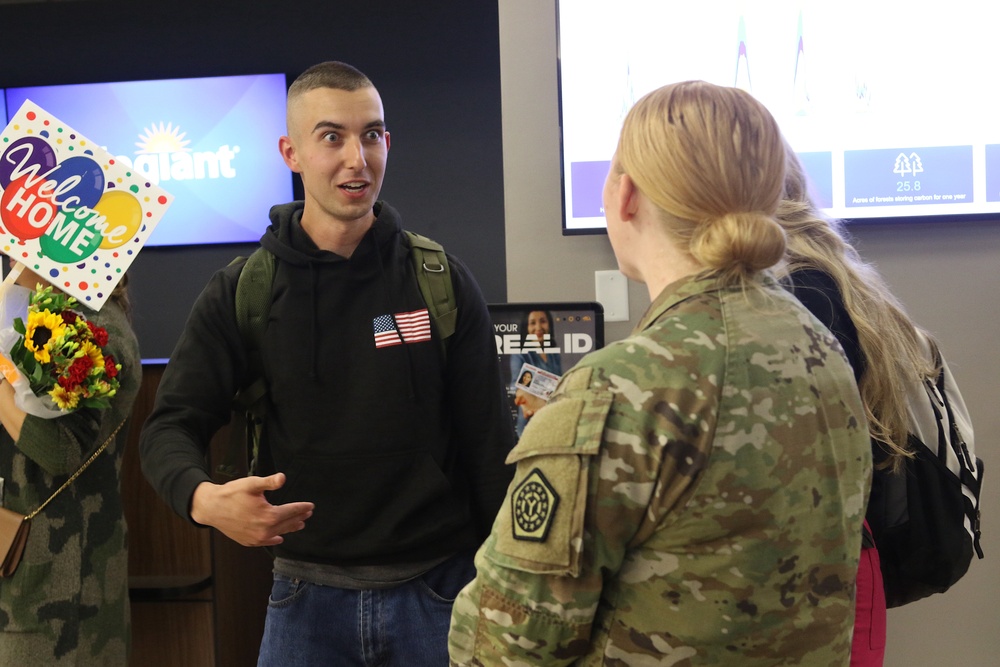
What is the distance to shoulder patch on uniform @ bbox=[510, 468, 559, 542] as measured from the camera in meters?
0.90

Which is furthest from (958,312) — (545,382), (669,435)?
(669,435)

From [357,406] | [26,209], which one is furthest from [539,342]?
[26,209]

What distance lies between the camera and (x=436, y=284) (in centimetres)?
169

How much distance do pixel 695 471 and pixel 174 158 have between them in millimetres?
3893

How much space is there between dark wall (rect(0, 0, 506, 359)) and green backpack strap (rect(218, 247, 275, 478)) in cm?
254

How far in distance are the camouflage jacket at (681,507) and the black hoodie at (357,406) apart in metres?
0.62

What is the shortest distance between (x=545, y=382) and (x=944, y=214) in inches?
45.8

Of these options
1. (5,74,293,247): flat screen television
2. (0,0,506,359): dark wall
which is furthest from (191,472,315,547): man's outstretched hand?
(5,74,293,247): flat screen television

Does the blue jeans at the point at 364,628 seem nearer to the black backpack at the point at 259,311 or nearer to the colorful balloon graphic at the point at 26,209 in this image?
the black backpack at the point at 259,311

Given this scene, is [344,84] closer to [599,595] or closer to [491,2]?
[599,595]

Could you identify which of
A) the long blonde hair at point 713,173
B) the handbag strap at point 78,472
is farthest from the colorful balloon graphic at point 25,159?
the long blonde hair at point 713,173

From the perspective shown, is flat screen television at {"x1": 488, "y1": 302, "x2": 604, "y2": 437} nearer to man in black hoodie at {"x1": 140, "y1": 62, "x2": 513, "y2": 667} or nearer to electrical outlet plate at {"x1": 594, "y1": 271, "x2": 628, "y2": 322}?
electrical outlet plate at {"x1": 594, "y1": 271, "x2": 628, "y2": 322}

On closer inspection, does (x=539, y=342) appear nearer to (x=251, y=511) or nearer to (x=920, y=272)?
(x=920, y=272)

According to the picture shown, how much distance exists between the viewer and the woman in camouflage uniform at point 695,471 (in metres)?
0.90
